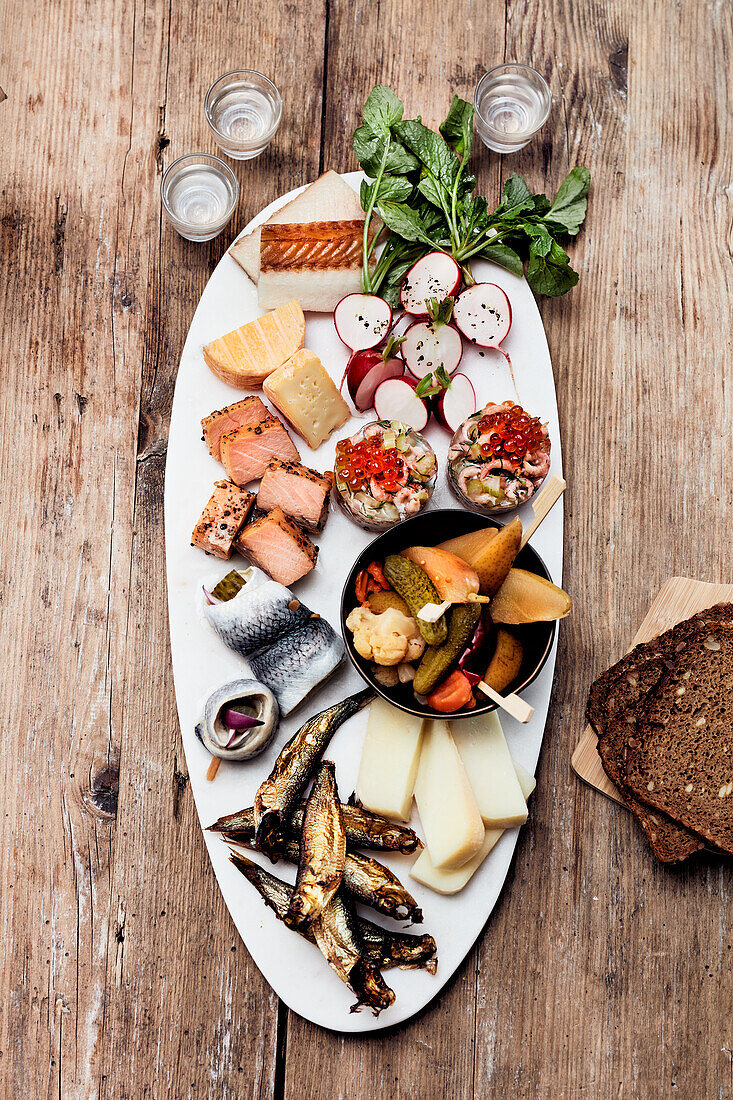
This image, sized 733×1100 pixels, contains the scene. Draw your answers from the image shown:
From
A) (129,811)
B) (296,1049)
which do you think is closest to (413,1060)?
(296,1049)

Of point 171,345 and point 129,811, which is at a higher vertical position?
point 171,345

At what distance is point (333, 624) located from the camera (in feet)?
8.41

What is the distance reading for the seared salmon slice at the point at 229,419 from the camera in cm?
259

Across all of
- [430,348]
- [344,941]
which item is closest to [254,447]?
[430,348]

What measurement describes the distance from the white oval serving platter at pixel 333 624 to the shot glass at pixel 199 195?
120 millimetres

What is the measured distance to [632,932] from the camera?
2625 millimetres

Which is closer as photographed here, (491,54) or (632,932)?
(632,932)

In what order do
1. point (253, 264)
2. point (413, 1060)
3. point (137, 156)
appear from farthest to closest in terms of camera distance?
point (137, 156), point (253, 264), point (413, 1060)

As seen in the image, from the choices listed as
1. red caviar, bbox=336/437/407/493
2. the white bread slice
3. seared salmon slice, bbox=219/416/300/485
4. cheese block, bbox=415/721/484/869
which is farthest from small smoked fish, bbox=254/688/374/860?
the white bread slice

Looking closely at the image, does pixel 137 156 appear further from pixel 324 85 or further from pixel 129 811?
pixel 129 811

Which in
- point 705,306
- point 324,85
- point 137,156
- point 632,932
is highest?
point 324,85

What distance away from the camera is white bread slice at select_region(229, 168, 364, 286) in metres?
2.71

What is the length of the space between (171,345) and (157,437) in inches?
12.7

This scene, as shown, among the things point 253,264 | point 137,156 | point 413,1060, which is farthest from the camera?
point 137,156
